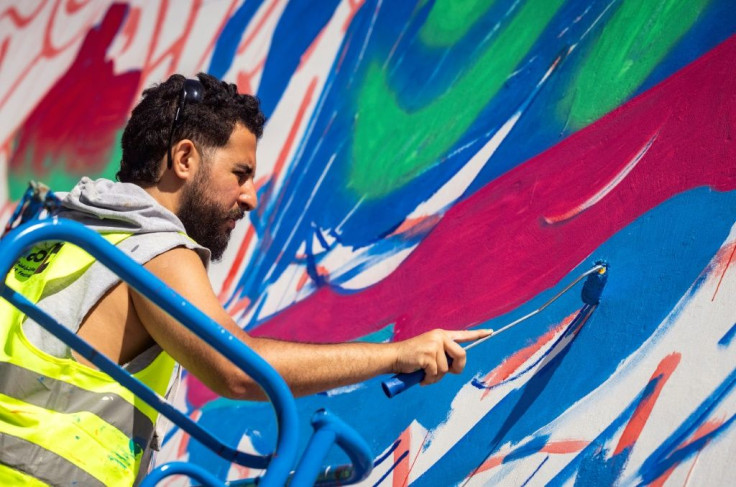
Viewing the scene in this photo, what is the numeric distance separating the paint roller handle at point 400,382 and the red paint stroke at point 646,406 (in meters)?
0.66

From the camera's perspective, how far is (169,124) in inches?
81.7

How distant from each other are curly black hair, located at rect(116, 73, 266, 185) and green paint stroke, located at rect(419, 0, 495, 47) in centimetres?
91

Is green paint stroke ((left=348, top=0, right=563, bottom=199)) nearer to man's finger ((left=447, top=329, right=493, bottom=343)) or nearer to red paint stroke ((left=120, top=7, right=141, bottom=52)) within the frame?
man's finger ((left=447, top=329, right=493, bottom=343))

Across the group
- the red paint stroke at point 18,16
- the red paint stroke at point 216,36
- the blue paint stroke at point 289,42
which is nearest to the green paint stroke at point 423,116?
the blue paint stroke at point 289,42

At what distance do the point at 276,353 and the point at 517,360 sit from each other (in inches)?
35.8

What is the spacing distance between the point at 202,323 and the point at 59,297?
19.3 inches

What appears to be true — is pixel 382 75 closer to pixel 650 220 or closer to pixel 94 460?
pixel 650 220

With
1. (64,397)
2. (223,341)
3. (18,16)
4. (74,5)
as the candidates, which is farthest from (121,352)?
(18,16)

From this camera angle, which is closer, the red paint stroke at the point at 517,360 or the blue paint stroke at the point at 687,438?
the blue paint stroke at the point at 687,438

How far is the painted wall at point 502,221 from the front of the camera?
2064 mm

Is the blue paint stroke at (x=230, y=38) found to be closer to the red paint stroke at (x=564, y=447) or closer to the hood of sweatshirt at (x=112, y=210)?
the hood of sweatshirt at (x=112, y=210)

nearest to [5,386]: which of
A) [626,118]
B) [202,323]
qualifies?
[202,323]

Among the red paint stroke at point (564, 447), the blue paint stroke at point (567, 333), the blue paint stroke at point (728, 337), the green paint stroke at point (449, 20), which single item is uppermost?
the green paint stroke at point (449, 20)

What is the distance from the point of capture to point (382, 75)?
3.05m
